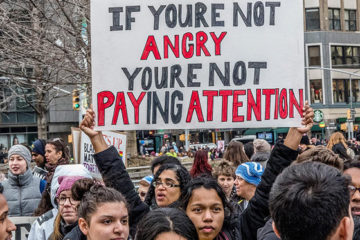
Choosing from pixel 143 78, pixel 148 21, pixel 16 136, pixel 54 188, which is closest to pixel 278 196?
pixel 143 78

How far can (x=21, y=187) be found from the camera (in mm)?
5832

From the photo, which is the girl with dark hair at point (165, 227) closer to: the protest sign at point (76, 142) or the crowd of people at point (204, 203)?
the crowd of people at point (204, 203)

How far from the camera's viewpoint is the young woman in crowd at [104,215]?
322 cm

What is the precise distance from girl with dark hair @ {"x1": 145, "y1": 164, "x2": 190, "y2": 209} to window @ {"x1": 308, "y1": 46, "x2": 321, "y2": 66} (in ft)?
145

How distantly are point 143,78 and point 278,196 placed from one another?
90.0 inches

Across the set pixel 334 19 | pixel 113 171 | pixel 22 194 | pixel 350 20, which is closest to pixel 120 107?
pixel 113 171

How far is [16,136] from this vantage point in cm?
A: 3919

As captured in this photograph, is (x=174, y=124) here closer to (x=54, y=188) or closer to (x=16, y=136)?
(x=54, y=188)

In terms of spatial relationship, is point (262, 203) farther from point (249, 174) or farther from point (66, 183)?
point (66, 183)

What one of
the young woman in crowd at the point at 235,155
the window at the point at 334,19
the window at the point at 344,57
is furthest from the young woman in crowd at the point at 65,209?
the window at the point at 334,19

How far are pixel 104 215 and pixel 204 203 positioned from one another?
0.64 meters

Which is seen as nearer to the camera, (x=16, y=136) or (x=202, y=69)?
(x=202, y=69)

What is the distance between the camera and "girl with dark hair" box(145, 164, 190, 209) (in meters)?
4.21

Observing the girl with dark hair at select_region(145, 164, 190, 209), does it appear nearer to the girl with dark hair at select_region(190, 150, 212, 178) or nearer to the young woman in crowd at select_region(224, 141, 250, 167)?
the girl with dark hair at select_region(190, 150, 212, 178)
